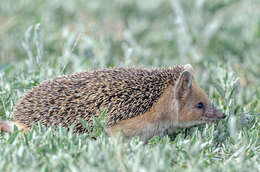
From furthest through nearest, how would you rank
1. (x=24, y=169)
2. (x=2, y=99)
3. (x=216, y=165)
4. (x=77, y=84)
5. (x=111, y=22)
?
(x=111, y=22)
(x=2, y=99)
(x=77, y=84)
(x=216, y=165)
(x=24, y=169)

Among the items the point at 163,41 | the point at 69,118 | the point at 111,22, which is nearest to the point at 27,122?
the point at 69,118

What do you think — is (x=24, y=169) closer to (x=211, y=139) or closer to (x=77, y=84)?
(x=77, y=84)

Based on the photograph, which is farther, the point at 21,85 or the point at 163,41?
the point at 163,41

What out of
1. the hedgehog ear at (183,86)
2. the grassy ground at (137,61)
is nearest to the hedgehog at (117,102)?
the hedgehog ear at (183,86)

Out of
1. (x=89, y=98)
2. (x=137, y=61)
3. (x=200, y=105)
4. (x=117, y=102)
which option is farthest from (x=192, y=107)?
(x=137, y=61)

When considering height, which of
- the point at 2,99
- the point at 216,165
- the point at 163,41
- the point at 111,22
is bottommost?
the point at 216,165

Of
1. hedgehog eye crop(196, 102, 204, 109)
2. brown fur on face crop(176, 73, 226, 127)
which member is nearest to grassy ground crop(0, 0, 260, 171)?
brown fur on face crop(176, 73, 226, 127)

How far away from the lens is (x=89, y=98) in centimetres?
552

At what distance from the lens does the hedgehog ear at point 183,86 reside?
5857 millimetres

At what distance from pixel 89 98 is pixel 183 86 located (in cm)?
140

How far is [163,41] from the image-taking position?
12305 mm

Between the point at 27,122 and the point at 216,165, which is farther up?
the point at 27,122

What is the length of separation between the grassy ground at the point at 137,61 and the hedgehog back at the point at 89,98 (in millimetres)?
395

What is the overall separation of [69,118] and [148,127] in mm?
1085
